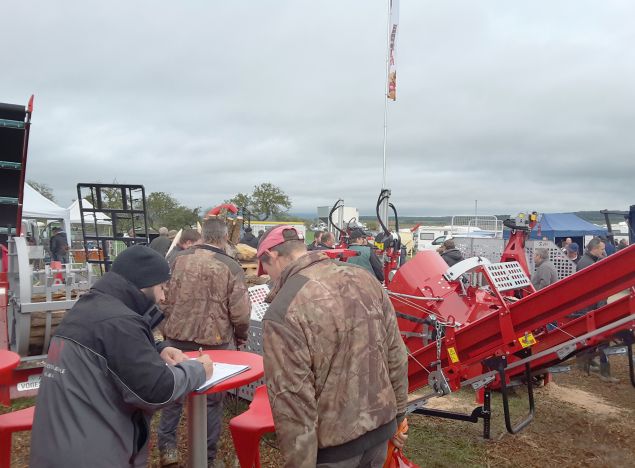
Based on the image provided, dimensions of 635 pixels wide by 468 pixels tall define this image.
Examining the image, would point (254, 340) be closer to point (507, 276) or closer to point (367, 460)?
point (507, 276)

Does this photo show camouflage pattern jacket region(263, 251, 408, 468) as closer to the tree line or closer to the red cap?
the red cap

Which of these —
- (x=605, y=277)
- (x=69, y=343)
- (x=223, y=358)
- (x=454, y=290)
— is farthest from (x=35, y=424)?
(x=454, y=290)

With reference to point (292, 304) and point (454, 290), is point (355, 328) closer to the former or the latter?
point (292, 304)

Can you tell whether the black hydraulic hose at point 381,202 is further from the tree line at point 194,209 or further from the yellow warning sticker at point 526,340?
the tree line at point 194,209

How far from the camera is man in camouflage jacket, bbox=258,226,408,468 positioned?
1.71 metres

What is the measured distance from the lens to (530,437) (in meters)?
4.52

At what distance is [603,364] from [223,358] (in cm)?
578

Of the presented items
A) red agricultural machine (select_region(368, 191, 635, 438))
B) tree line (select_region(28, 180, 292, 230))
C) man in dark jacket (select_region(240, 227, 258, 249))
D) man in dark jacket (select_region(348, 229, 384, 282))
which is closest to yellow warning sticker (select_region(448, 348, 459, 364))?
red agricultural machine (select_region(368, 191, 635, 438))

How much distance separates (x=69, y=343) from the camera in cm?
183

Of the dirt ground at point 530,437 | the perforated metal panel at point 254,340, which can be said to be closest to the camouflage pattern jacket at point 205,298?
the perforated metal panel at point 254,340

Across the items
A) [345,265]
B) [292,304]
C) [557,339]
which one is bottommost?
[557,339]

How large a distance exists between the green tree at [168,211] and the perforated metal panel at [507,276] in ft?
106

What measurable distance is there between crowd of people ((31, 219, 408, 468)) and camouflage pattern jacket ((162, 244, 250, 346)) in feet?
4.78

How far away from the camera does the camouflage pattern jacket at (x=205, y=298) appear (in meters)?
3.52
